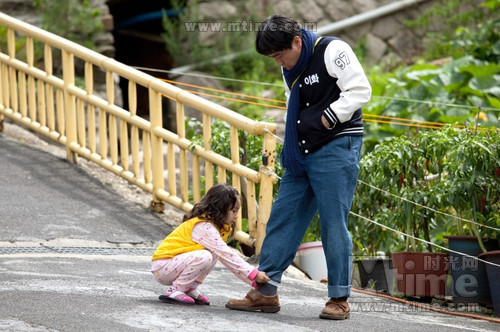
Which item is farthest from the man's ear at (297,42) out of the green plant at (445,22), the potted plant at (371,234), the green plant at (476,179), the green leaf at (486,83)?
the green plant at (445,22)

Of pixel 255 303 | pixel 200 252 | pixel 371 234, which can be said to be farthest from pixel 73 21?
pixel 255 303

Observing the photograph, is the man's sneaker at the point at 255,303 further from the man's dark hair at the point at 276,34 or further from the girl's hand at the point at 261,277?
the man's dark hair at the point at 276,34

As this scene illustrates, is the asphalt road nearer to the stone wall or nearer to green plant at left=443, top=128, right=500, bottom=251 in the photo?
green plant at left=443, top=128, right=500, bottom=251

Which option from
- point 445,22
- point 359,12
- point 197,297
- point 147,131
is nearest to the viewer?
point 197,297

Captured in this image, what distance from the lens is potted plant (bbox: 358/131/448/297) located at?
6.80m

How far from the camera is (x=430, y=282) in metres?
6.79

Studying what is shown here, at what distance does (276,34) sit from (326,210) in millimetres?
1016

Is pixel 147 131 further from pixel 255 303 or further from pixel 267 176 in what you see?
pixel 255 303

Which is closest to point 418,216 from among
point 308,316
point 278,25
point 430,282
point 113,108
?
point 430,282

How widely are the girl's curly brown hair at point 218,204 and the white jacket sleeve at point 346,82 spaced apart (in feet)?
2.54

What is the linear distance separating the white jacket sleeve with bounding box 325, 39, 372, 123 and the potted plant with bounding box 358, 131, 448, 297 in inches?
73.0

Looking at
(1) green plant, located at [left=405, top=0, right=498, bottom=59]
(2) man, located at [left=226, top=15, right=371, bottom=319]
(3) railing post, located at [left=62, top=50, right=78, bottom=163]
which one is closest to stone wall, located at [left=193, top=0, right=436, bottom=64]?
(1) green plant, located at [left=405, top=0, right=498, bottom=59]

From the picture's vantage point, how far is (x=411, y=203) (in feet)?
22.8

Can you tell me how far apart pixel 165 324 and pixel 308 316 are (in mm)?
999
